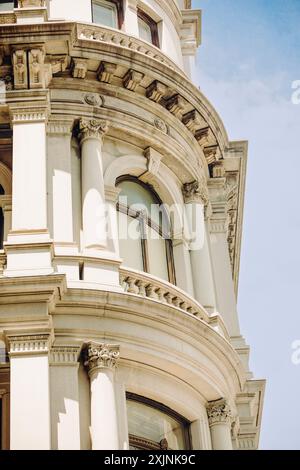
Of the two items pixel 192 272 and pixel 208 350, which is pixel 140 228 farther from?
pixel 208 350

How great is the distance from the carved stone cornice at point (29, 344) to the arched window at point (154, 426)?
2.52m

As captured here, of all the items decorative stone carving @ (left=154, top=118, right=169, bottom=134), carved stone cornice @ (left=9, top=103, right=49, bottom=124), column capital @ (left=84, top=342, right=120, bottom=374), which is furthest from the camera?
decorative stone carving @ (left=154, top=118, right=169, bottom=134)

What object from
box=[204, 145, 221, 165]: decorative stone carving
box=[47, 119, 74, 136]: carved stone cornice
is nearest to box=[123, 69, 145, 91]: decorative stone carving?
box=[47, 119, 74, 136]: carved stone cornice

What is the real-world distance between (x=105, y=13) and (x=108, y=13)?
11 cm

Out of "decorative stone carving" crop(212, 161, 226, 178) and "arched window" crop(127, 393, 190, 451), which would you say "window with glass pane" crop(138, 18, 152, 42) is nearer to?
"decorative stone carving" crop(212, 161, 226, 178)

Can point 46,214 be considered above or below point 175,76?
below

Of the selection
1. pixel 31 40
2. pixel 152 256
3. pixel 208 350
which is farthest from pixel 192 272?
pixel 31 40

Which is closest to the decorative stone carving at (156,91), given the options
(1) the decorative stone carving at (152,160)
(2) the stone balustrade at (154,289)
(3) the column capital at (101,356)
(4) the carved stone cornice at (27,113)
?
(1) the decorative stone carving at (152,160)

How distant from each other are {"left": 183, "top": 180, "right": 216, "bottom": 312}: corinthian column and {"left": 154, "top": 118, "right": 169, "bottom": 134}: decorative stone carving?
4.81 ft

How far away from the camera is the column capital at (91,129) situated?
68.9 feet

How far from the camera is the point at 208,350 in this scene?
65.1 feet

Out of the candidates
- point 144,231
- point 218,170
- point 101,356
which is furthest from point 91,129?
point 101,356

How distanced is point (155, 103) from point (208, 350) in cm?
619

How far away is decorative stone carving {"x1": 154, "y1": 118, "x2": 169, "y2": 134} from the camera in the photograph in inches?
887
